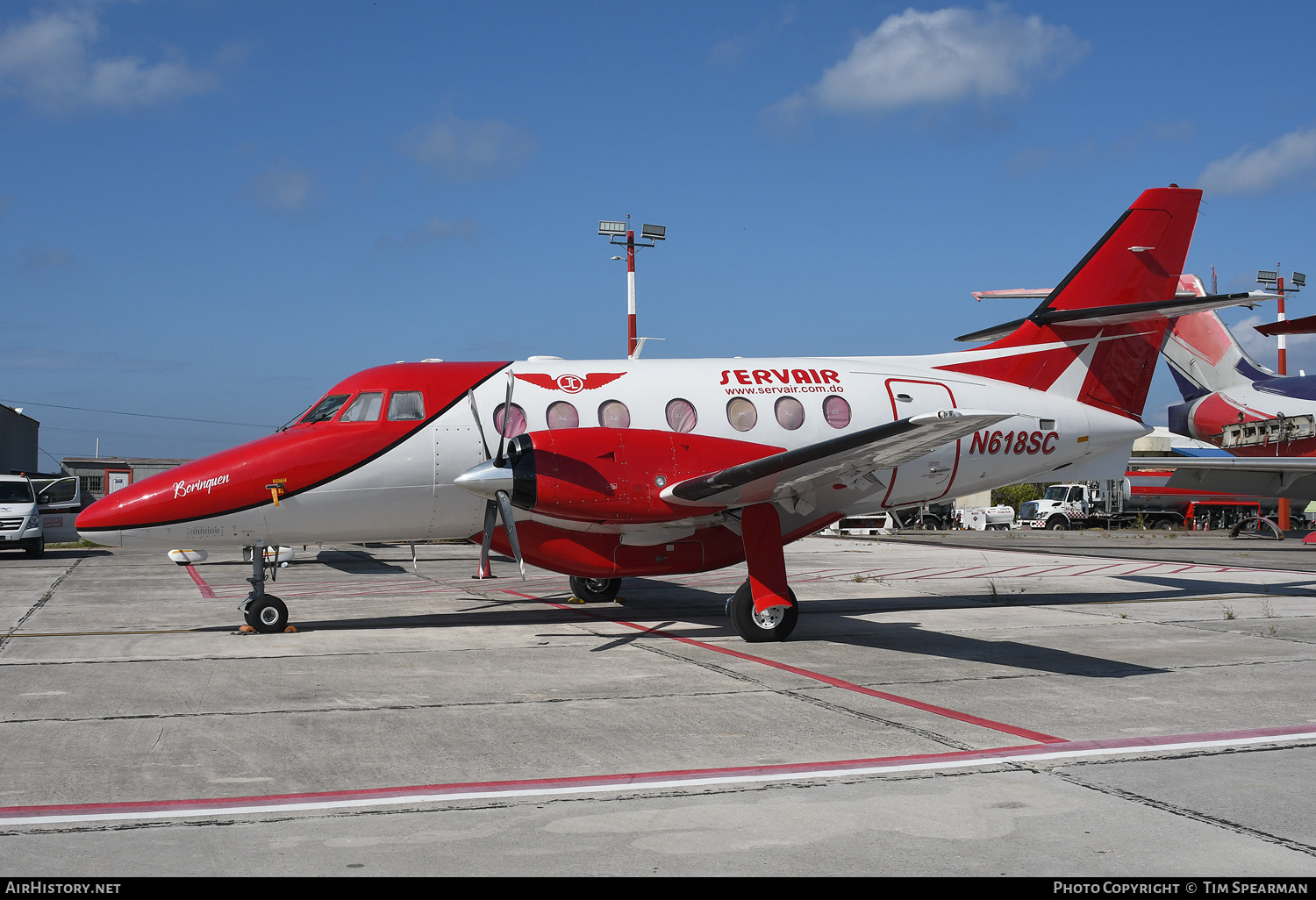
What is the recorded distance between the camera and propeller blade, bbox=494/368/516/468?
1127 centimetres

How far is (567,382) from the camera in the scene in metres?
13.3

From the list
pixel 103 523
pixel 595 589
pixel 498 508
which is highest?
pixel 498 508

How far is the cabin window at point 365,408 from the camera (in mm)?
12566

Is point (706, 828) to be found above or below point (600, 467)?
below

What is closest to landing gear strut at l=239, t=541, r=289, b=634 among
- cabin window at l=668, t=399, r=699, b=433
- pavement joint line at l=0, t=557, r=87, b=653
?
pavement joint line at l=0, t=557, r=87, b=653

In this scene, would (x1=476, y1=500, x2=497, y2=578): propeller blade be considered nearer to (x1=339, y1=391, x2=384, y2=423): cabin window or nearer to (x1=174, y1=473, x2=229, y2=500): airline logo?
(x1=339, y1=391, x2=384, y2=423): cabin window

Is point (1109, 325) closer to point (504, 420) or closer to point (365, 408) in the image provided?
point (504, 420)

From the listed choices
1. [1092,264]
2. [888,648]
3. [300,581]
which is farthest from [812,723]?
[300,581]

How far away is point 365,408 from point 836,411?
6.30 m

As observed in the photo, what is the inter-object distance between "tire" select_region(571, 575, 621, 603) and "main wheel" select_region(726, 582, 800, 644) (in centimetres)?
405

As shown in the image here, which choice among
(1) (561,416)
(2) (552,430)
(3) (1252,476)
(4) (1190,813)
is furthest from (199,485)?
(3) (1252,476)

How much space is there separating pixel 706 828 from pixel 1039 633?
8907 mm

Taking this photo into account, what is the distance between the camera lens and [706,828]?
16.7ft

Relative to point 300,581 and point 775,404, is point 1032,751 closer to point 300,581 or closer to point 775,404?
point 775,404
